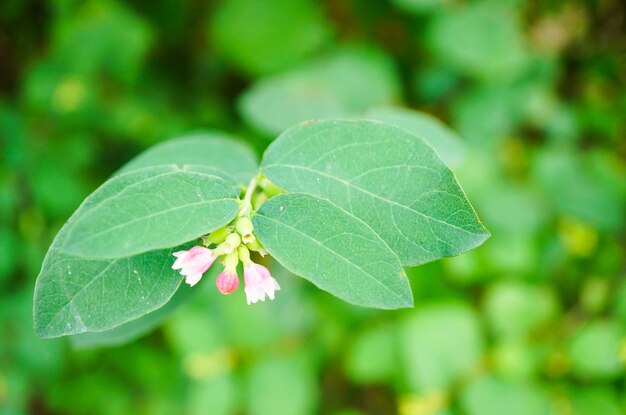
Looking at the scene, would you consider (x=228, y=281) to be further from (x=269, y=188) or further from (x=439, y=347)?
(x=439, y=347)

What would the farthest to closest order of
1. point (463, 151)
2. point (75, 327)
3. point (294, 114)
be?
point (294, 114) → point (463, 151) → point (75, 327)

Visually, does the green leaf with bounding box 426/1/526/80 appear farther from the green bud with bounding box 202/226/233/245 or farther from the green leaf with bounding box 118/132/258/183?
the green bud with bounding box 202/226/233/245

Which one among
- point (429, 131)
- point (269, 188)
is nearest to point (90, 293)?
point (269, 188)

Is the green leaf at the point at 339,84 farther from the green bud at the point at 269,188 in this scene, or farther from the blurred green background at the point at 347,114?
the green bud at the point at 269,188

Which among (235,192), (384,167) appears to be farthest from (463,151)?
(235,192)

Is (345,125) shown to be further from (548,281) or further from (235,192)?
(548,281)

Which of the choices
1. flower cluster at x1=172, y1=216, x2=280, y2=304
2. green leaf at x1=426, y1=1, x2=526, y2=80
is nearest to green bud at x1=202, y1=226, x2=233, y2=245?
flower cluster at x1=172, y1=216, x2=280, y2=304
